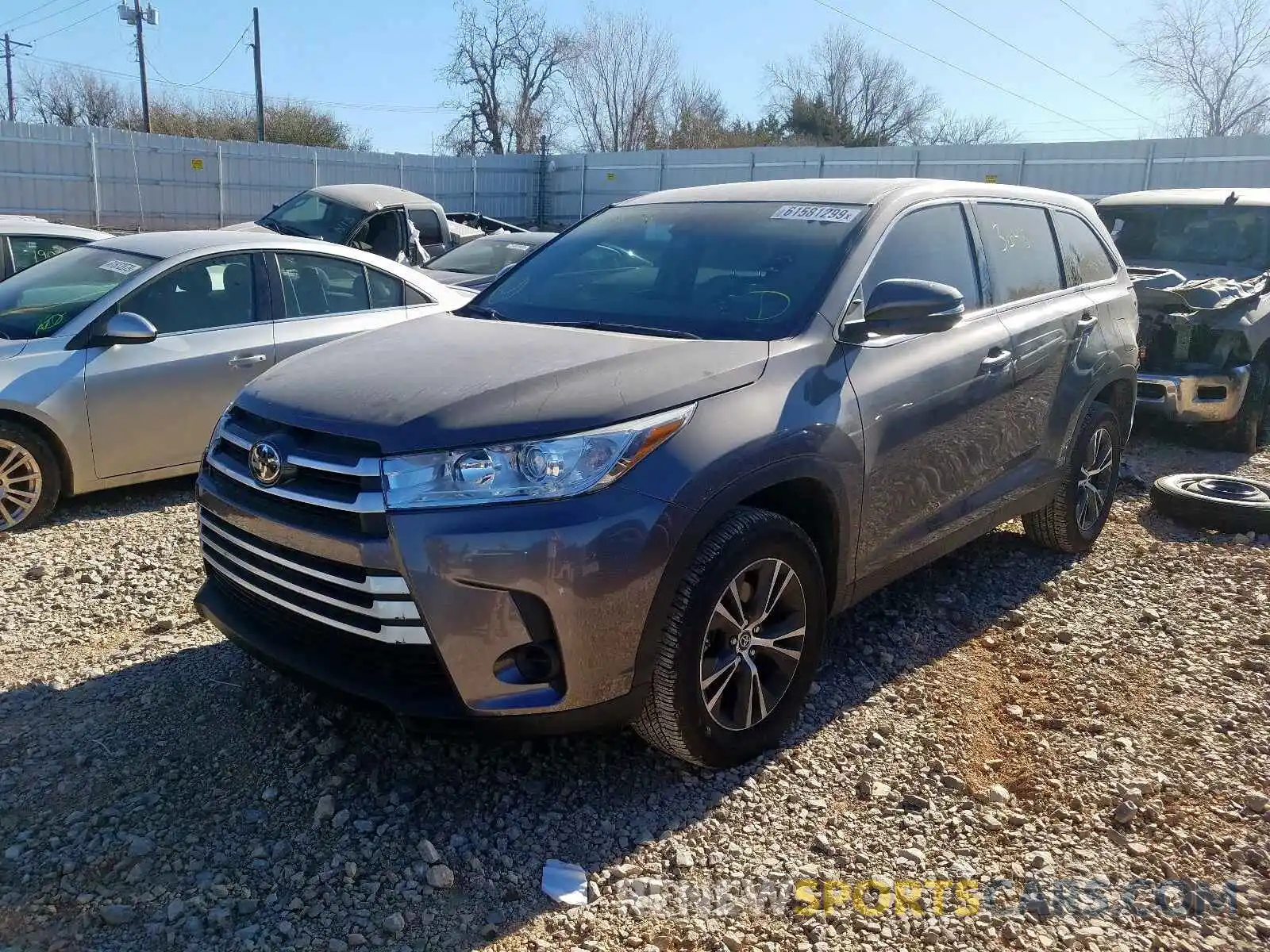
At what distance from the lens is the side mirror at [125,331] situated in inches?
217

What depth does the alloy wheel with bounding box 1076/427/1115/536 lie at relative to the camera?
17.5 ft

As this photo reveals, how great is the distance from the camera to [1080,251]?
5.29 m

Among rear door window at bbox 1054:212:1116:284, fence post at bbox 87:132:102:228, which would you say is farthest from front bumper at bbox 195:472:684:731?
fence post at bbox 87:132:102:228

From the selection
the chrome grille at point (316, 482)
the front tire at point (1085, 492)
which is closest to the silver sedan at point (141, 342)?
the chrome grille at point (316, 482)

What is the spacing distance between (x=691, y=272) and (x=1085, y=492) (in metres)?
2.66

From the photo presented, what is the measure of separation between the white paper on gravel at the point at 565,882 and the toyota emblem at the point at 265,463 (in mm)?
1334

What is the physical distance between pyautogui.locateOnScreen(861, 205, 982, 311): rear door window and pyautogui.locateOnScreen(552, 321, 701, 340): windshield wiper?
683 mm

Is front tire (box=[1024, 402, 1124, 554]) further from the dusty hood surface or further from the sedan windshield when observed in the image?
the sedan windshield

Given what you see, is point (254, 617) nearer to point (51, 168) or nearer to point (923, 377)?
point (923, 377)

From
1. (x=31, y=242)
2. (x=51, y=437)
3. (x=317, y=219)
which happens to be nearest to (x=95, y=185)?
(x=317, y=219)

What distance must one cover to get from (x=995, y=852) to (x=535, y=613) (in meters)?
1.50

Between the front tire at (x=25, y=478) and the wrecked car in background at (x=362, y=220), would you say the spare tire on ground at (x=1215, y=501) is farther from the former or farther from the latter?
the wrecked car in background at (x=362, y=220)

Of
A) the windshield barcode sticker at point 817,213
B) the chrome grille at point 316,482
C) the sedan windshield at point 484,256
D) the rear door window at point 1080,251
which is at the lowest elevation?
the chrome grille at point 316,482

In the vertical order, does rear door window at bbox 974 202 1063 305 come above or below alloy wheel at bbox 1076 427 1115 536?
above
